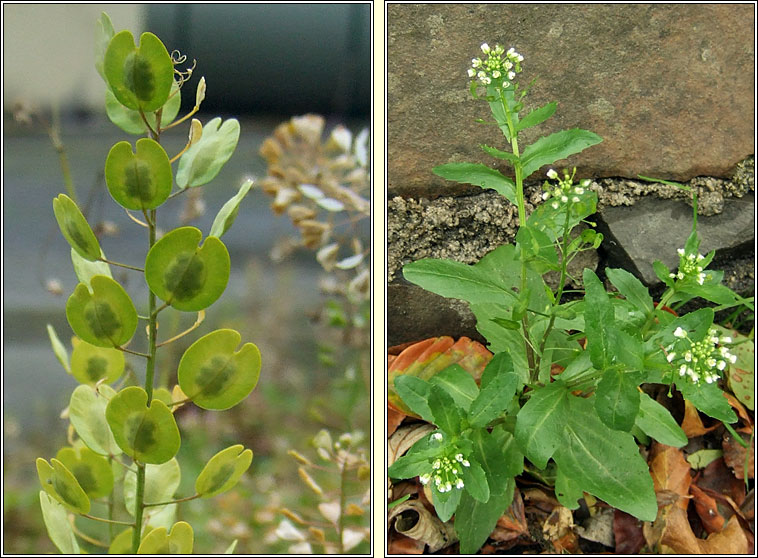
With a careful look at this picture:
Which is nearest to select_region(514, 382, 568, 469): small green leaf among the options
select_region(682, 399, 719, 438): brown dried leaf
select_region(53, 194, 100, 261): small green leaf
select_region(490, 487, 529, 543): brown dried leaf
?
select_region(490, 487, 529, 543): brown dried leaf

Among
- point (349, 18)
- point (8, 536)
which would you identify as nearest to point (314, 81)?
point (349, 18)

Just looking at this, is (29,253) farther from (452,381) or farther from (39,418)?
(452,381)

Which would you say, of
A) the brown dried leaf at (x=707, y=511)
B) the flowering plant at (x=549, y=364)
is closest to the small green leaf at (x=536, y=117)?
the flowering plant at (x=549, y=364)

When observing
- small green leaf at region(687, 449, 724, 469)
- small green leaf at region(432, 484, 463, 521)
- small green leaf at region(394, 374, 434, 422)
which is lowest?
small green leaf at region(687, 449, 724, 469)

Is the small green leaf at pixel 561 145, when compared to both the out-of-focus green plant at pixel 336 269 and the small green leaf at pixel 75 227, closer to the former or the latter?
the out-of-focus green plant at pixel 336 269

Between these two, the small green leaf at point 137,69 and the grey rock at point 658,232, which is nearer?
the small green leaf at point 137,69

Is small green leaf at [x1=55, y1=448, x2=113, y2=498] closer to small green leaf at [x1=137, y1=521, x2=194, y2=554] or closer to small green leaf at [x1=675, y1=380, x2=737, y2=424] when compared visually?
small green leaf at [x1=137, y1=521, x2=194, y2=554]
